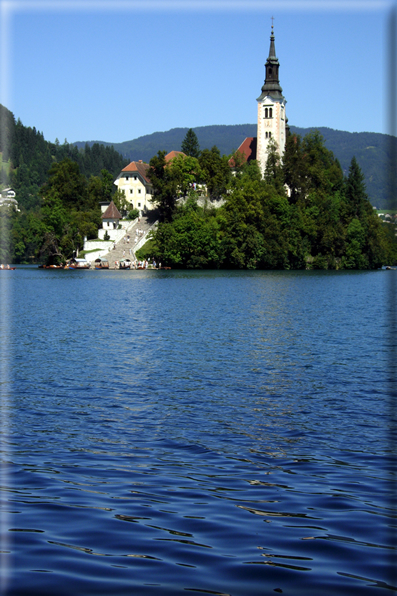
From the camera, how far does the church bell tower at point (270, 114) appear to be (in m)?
132

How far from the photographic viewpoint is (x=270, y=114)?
13312 centimetres

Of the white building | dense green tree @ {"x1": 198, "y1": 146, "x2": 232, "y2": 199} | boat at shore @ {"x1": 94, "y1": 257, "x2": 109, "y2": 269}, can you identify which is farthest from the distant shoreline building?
boat at shore @ {"x1": 94, "y1": 257, "x2": 109, "y2": 269}

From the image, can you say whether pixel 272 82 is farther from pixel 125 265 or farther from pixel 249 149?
pixel 125 265

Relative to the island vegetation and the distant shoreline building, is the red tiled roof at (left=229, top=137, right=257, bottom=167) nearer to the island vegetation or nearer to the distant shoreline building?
the island vegetation

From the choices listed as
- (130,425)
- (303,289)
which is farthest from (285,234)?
(130,425)

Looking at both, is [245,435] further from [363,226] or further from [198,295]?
[363,226]

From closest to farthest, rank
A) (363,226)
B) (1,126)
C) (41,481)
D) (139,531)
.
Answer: (1,126) < (139,531) < (41,481) < (363,226)

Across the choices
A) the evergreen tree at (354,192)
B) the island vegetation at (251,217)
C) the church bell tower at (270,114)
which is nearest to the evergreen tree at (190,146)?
the island vegetation at (251,217)

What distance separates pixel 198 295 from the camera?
5519 centimetres

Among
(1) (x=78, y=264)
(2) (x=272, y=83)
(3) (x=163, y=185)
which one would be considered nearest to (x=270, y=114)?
(2) (x=272, y=83)

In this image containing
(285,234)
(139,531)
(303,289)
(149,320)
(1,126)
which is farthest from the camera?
(285,234)

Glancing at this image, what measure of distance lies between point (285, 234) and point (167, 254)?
1893 centimetres

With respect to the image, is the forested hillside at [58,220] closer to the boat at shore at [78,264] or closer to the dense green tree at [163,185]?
the boat at shore at [78,264]

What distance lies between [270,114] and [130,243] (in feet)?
129
